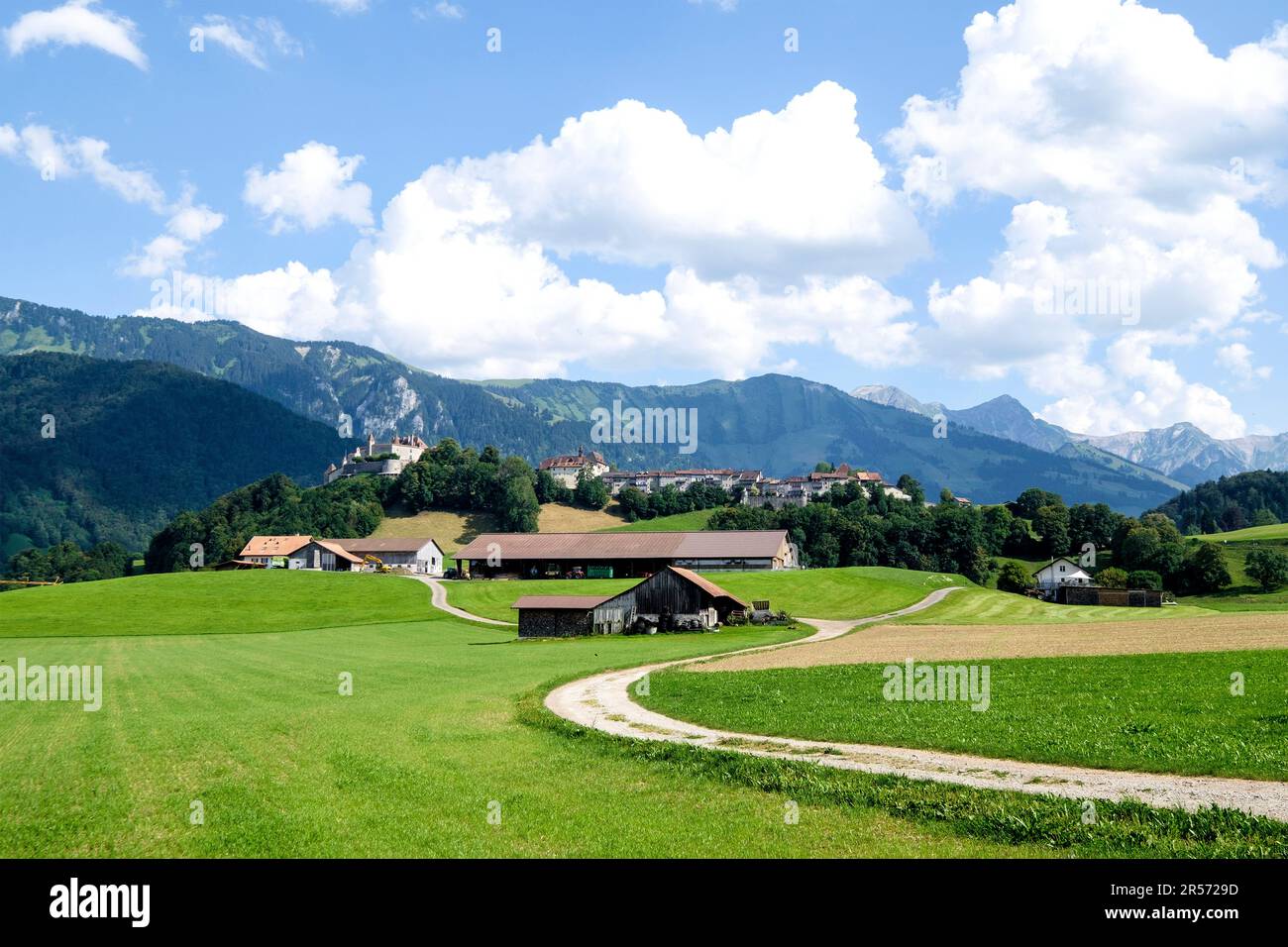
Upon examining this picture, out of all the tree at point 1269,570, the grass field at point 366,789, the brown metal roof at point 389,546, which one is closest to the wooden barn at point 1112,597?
the tree at point 1269,570

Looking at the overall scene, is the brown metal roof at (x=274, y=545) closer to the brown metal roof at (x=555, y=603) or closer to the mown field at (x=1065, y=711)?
the brown metal roof at (x=555, y=603)

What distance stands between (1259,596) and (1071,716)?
13511 cm

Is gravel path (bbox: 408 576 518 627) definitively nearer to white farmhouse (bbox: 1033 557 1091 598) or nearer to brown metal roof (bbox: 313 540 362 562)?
brown metal roof (bbox: 313 540 362 562)

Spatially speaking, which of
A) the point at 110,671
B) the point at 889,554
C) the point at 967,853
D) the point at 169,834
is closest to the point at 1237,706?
the point at 967,853

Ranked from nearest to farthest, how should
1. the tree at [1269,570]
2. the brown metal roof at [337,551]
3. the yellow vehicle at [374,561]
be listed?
the tree at [1269,570] → the brown metal roof at [337,551] → the yellow vehicle at [374,561]

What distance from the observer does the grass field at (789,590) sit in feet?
337

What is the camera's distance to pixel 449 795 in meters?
17.8

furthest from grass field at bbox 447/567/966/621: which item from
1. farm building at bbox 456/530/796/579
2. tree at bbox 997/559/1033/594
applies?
tree at bbox 997/559/1033/594

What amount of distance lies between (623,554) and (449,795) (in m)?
116

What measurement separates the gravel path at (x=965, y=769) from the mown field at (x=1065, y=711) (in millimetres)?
589

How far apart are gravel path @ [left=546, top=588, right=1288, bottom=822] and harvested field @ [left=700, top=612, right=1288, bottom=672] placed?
17.2 metres
